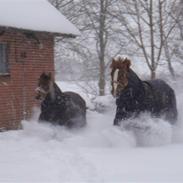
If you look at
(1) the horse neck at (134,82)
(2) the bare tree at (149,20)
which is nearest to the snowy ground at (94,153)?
(1) the horse neck at (134,82)

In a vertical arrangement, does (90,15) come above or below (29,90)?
above

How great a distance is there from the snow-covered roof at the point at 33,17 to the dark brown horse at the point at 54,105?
2575mm

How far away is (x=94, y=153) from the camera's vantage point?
9.14 meters

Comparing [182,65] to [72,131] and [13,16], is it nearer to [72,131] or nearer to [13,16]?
[13,16]

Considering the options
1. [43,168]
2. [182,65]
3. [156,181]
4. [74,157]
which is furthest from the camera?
[182,65]

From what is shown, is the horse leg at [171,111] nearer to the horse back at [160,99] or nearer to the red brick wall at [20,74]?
the horse back at [160,99]

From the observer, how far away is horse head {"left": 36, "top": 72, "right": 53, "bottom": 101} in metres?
11.3

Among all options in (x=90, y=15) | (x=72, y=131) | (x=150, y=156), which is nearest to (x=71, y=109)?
(x=72, y=131)

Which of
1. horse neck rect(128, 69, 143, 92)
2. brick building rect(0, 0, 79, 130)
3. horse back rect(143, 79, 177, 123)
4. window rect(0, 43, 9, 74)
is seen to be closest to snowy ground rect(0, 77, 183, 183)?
horse back rect(143, 79, 177, 123)

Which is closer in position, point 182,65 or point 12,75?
point 12,75

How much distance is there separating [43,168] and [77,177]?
88 centimetres

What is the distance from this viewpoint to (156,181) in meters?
6.68

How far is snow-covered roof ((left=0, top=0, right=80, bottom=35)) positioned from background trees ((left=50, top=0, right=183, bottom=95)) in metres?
6.47

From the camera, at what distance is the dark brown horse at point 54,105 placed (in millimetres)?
11359
